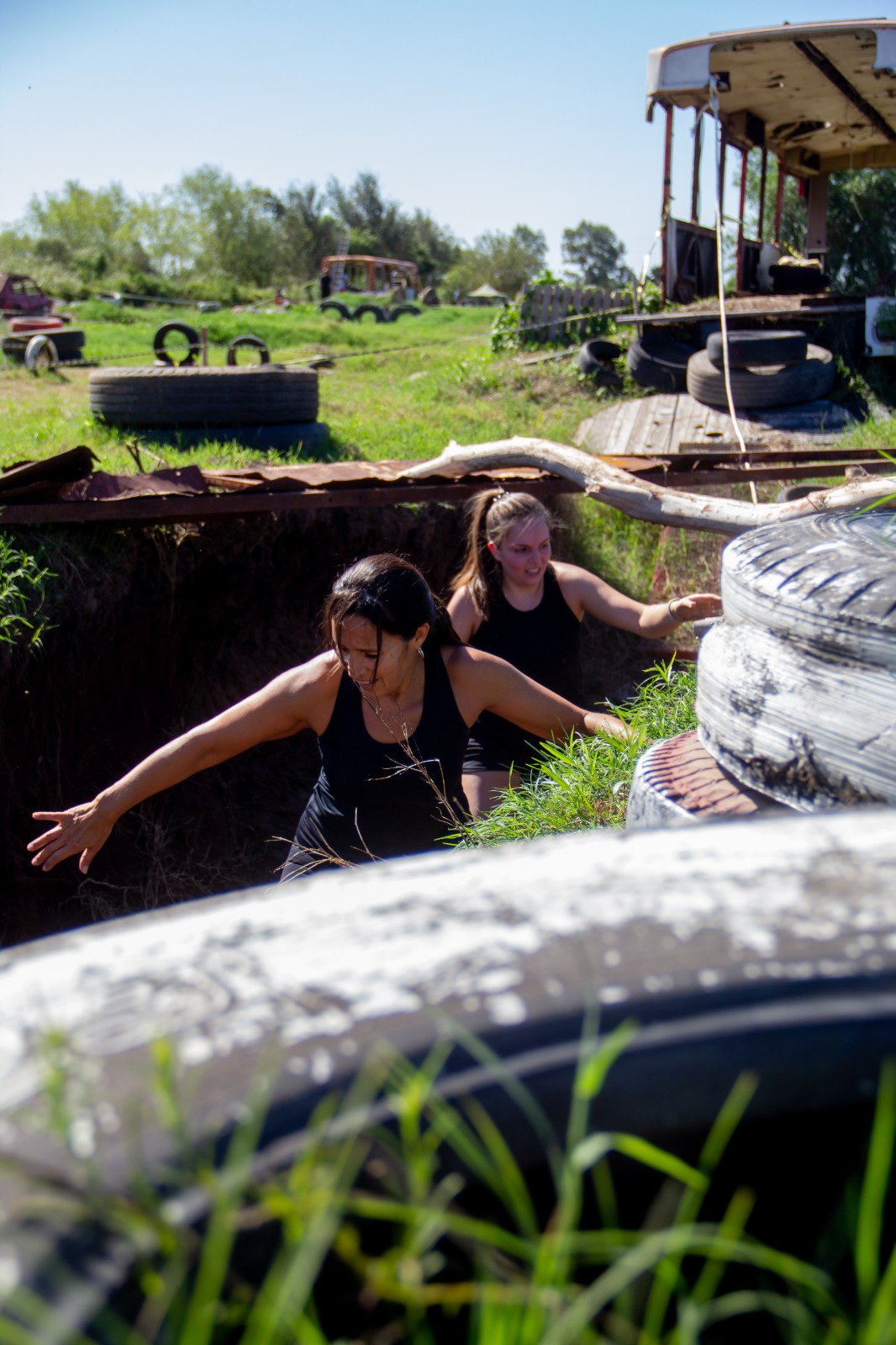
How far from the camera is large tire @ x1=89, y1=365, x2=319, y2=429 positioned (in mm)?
7512

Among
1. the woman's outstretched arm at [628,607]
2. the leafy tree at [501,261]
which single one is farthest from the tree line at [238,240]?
the woman's outstretched arm at [628,607]

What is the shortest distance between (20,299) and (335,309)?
879 cm

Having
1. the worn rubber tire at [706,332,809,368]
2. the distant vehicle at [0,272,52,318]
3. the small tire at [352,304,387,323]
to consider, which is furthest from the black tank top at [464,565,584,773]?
the distant vehicle at [0,272,52,318]

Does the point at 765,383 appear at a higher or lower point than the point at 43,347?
lower

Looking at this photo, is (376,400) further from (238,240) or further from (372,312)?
(238,240)

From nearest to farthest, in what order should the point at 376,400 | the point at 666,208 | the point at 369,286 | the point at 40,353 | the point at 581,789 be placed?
the point at 581,789 < the point at 376,400 < the point at 666,208 < the point at 40,353 < the point at 369,286

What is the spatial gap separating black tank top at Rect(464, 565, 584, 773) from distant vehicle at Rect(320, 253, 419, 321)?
27873 millimetres

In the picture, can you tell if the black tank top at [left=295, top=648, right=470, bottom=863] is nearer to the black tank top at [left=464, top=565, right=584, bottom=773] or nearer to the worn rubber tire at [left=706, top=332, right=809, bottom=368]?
the black tank top at [left=464, top=565, right=584, bottom=773]

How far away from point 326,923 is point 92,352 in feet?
61.4

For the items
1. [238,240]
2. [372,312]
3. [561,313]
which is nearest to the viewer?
[561,313]

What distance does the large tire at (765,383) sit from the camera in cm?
1002

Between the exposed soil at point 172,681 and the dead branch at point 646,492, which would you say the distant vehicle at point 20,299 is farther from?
the dead branch at point 646,492

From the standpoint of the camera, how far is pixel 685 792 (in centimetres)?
210

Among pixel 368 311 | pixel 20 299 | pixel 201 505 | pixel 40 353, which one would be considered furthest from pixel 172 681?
pixel 20 299
